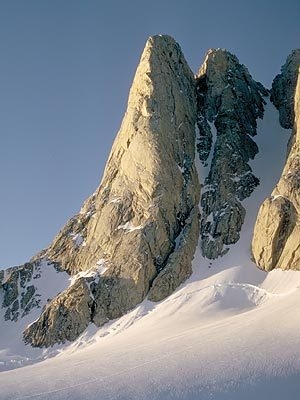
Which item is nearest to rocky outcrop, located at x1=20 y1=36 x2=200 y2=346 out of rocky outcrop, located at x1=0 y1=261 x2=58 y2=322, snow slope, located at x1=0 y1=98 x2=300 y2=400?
snow slope, located at x1=0 y1=98 x2=300 y2=400

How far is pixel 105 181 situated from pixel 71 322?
18528 millimetres

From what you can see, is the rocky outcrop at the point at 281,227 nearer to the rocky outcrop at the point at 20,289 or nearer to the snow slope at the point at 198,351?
the snow slope at the point at 198,351

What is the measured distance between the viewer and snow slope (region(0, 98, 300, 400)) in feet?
55.1

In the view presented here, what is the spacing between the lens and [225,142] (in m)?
53.1

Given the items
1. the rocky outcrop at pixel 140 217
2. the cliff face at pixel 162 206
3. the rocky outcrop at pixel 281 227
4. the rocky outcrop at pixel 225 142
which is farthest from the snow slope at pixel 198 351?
the rocky outcrop at pixel 225 142

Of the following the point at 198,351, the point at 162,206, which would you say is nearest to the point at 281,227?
the point at 162,206

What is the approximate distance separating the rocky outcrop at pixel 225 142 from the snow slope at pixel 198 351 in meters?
4.47

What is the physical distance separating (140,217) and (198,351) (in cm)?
2493

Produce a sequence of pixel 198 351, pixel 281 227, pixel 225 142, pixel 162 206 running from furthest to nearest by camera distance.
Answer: pixel 225 142
pixel 162 206
pixel 281 227
pixel 198 351

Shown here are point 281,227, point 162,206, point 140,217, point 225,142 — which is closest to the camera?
point 281,227

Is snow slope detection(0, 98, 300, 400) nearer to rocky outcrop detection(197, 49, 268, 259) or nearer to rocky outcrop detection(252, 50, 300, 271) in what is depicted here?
rocky outcrop detection(252, 50, 300, 271)

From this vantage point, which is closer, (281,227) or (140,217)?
(281,227)

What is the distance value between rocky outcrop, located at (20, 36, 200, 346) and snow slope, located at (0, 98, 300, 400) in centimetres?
194

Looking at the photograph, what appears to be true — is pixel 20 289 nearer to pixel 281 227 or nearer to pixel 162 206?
pixel 162 206
